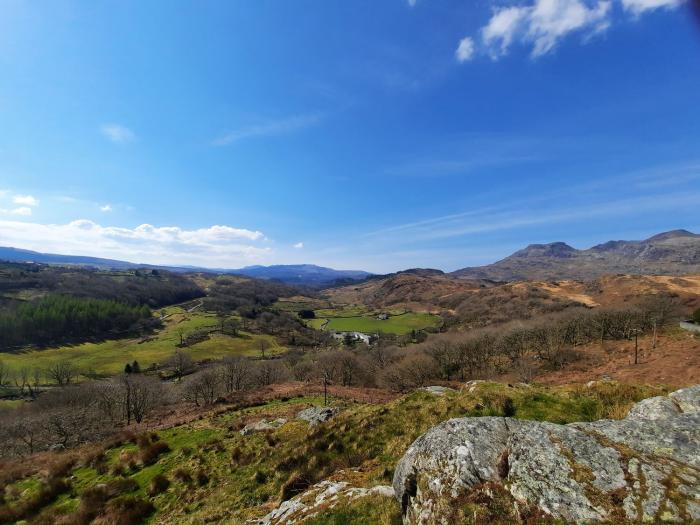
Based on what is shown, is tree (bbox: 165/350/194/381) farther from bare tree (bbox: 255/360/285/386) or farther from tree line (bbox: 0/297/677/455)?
bare tree (bbox: 255/360/285/386)

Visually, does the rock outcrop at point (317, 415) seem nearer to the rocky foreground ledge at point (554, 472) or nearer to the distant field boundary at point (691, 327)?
the rocky foreground ledge at point (554, 472)

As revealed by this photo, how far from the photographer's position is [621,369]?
4750 centimetres

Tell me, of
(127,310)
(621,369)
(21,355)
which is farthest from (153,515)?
(127,310)

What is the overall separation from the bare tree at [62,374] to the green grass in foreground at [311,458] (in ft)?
340

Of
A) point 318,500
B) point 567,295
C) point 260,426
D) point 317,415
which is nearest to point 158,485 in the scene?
point 260,426

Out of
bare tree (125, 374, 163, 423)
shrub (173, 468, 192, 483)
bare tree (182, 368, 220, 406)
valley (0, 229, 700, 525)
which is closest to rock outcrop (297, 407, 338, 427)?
valley (0, 229, 700, 525)

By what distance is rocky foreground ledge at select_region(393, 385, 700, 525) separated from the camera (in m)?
6.12

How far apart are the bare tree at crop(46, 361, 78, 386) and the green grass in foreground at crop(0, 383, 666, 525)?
340 feet

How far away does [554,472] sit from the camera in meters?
7.07

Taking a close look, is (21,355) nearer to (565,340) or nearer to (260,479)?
(260,479)

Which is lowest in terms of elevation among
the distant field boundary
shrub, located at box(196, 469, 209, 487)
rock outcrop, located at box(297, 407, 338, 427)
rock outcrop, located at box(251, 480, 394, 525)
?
shrub, located at box(196, 469, 209, 487)

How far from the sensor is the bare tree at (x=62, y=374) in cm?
9879

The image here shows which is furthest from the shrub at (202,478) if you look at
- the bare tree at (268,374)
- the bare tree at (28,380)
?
the bare tree at (28,380)

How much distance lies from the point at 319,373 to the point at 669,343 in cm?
6625
